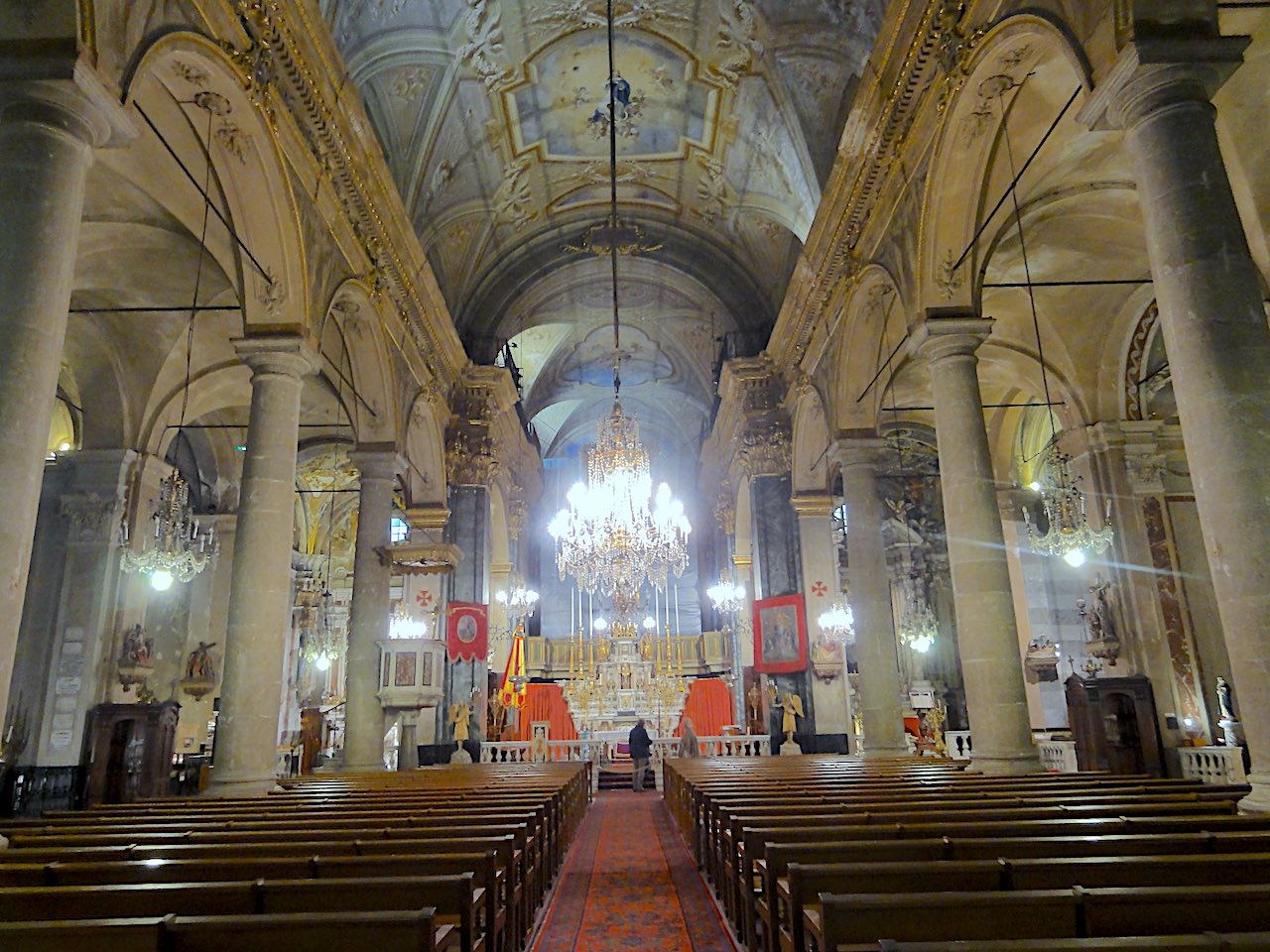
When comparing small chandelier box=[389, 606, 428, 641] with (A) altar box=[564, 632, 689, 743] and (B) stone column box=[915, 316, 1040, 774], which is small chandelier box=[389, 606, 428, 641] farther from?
(B) stone column box=[915, 316, 1040, 774]

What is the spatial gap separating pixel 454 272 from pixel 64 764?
1016 cm

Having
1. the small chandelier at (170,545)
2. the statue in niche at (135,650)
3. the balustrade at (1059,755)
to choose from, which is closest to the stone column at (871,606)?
the balustrade at (1059,755)

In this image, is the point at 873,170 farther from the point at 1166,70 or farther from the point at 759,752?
the point at 759,752

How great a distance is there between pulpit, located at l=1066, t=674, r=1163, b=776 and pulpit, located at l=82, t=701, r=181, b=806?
40.4 ft

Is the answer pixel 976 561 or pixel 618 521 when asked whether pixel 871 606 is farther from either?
pixel 976 561

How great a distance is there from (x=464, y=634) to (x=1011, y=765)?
9.85m

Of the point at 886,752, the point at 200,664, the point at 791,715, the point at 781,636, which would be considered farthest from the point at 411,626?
the point at 886,752

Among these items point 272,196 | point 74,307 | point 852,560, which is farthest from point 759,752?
point 74,307

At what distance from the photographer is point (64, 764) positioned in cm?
1123

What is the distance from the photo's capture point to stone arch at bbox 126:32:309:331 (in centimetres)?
711

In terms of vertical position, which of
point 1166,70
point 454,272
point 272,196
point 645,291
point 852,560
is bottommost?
point 852,560

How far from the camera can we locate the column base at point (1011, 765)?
7.53 metres

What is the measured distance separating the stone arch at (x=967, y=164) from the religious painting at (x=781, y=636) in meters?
7.11

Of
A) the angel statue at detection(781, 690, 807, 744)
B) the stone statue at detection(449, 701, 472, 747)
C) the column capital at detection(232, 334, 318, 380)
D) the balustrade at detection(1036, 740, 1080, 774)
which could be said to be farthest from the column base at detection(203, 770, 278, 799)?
the balustrade at detection(1036, 740, 1080, 774)
